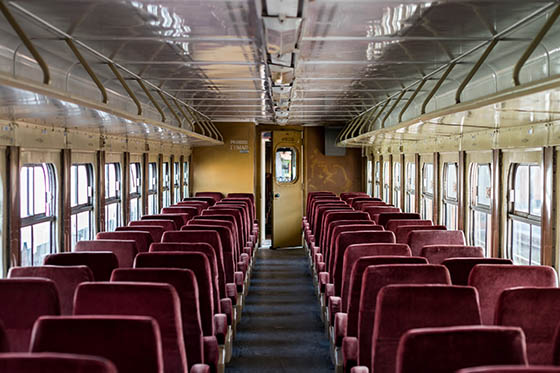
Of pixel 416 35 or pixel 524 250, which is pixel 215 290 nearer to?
pixel 416 35

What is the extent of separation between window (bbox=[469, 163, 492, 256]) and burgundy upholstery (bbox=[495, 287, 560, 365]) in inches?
140

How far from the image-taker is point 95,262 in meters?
3.83

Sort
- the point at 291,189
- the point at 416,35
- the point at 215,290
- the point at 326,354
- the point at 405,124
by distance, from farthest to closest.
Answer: the point at 291,189, the point at 326,354, the point at 405,124, the point at 416,35, the point at 215,290

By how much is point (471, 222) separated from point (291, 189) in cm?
723

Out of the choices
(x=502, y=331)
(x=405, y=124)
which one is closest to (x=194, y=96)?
(x=405, y=124)

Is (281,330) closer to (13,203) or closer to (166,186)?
(13,203)

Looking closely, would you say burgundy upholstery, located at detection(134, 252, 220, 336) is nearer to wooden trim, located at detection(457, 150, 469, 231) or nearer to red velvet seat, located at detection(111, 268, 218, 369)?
red velvet seat, located at detection(111, 268, 218, 369)

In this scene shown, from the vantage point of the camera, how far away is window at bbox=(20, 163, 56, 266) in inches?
203

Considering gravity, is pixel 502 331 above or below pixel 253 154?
below

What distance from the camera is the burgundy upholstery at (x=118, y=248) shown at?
454 centimetres

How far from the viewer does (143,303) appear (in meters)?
2.58

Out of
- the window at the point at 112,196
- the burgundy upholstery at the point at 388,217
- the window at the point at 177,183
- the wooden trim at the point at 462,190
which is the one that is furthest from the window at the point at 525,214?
the window at the point at 177,183

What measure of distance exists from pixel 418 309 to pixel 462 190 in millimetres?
4723

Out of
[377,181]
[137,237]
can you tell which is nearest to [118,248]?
[137,237]
